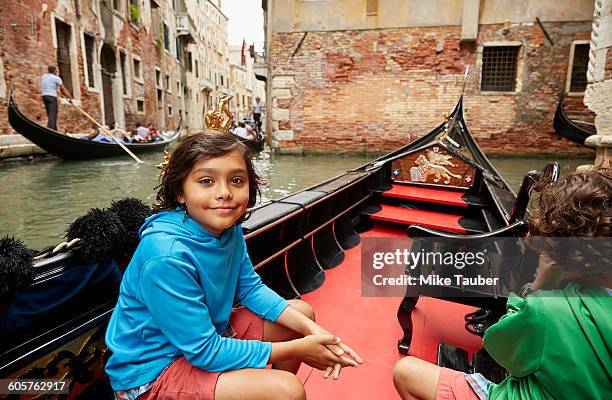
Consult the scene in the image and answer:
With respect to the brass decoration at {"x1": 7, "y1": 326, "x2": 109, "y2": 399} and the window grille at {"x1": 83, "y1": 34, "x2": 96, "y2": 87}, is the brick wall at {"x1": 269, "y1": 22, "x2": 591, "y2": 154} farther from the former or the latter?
the brass decoration at {"x1": 7, "y1": 326, "x2": 109, "y2": 399}

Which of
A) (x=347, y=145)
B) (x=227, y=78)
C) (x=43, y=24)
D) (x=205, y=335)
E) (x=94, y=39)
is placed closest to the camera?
(x=205, y=335)

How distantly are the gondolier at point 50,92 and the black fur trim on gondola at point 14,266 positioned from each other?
7.27 m

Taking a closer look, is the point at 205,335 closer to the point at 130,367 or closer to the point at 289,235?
the point at 130,367

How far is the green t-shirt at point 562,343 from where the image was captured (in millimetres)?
554

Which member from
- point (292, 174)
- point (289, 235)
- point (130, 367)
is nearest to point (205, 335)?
point (130, 367)

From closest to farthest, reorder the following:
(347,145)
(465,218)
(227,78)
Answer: (465,218) → (347,145) → (227,78)

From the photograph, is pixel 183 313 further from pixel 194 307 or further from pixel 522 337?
pixel 522 337

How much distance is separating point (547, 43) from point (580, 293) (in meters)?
8.32

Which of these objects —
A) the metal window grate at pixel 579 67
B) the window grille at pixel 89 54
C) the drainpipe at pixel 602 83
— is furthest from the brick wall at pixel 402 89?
the window grille at pixel 89 54

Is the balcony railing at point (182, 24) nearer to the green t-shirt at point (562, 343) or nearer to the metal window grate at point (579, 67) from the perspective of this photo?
the metal window grate at point (579, 67)

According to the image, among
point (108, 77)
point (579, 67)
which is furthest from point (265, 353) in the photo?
point (108, 77)

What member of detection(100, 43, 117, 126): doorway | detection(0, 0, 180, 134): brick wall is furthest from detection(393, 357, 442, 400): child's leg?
detection(100, 43, 117, 126): doorway

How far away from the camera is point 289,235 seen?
1.87 meters

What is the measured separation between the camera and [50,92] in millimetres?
6684
